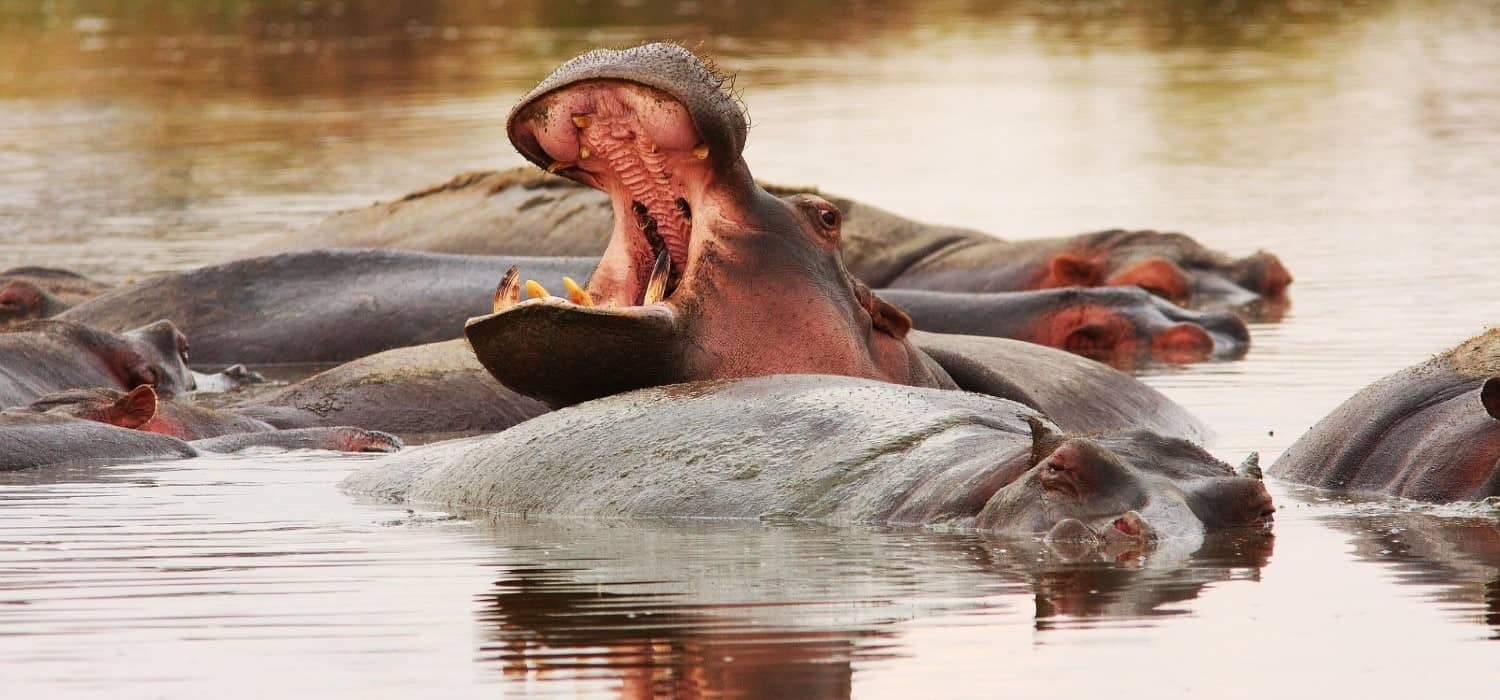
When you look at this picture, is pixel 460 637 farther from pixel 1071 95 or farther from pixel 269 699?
pixel 1071 95

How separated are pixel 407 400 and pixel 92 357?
154cm

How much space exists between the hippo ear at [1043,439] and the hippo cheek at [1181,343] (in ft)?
20.5

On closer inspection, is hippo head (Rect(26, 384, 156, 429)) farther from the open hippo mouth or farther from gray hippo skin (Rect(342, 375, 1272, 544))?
the open hippo mouth

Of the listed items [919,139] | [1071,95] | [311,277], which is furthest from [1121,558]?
[1071,95]

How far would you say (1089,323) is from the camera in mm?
12836

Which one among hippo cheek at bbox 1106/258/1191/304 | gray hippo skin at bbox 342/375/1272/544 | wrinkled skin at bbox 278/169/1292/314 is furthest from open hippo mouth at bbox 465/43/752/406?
hippo cheek at bbox 1106/258/1191/304

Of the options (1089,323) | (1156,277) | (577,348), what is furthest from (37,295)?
(577,348)

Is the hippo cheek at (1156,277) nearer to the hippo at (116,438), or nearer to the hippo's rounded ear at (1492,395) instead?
the hippo at (116,438)

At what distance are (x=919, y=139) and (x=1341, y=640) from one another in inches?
790

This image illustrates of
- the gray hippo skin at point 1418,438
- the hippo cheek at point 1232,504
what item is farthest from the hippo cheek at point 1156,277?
the hippo cheek at point 1232,504

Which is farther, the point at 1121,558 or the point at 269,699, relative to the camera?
the point at 1121,558

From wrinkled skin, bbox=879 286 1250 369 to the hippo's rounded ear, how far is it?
5536 millimetres

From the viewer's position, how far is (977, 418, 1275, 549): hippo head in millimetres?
6129

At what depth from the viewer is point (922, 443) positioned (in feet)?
22.5
